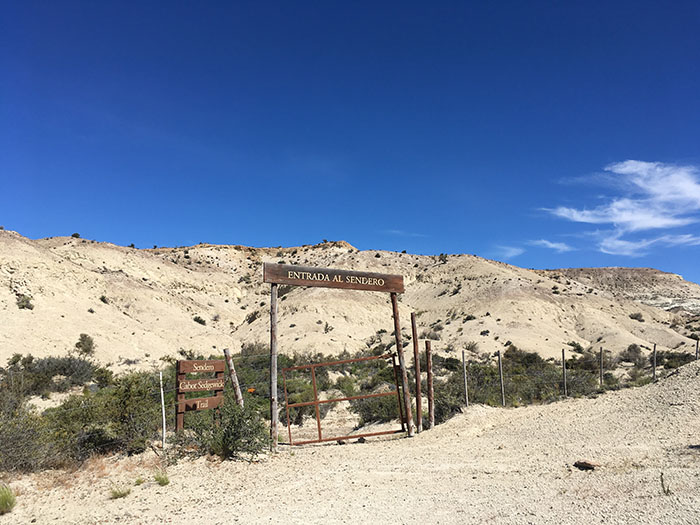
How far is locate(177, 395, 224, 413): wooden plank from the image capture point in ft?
33.6

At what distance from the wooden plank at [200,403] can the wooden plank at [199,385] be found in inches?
8.3

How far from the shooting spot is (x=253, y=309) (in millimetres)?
61188

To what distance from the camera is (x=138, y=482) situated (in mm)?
7973

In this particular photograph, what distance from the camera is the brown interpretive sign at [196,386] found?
1029 cm

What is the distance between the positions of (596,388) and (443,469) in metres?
12.3

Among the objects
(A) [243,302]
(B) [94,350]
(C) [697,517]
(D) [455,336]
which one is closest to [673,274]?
(D) [455,336]

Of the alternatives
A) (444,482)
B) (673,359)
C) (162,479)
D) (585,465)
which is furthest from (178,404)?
(673,359)

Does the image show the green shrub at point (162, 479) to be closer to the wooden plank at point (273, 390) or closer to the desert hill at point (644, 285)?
the wooden plank at point (273, 390)

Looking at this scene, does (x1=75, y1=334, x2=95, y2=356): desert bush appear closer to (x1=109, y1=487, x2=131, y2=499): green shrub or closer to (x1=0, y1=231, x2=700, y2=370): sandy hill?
(x1=0, y1=231, x2=700, y2=370): sandy hill

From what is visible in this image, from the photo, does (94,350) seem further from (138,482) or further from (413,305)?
(413,305)

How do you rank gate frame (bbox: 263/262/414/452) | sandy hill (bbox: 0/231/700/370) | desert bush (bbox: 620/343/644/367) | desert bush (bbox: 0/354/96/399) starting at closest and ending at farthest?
gate frame (bbox: 263/262/414/452), desert bush (bbox: 0/354/96/399), desert bush (bbox: 620/343/644/367), sandy hill (bbox: 0/231/700/370)

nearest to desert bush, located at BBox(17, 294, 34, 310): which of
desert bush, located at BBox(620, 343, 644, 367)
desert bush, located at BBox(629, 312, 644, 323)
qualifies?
desert bush, located at BBox(620, 343, 644, 367)

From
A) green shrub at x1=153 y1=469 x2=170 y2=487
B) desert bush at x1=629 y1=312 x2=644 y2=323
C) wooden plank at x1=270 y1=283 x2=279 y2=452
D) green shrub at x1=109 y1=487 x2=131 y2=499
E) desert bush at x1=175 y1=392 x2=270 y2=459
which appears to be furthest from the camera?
desert bush at x1=629 y1=312 x2=644 y2=323

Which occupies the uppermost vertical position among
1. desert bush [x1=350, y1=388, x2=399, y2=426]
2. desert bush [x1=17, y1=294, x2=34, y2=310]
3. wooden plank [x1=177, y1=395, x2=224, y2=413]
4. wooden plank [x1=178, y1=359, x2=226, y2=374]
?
desert bush [x1=17, y1=294, x2=34, y2=310]
